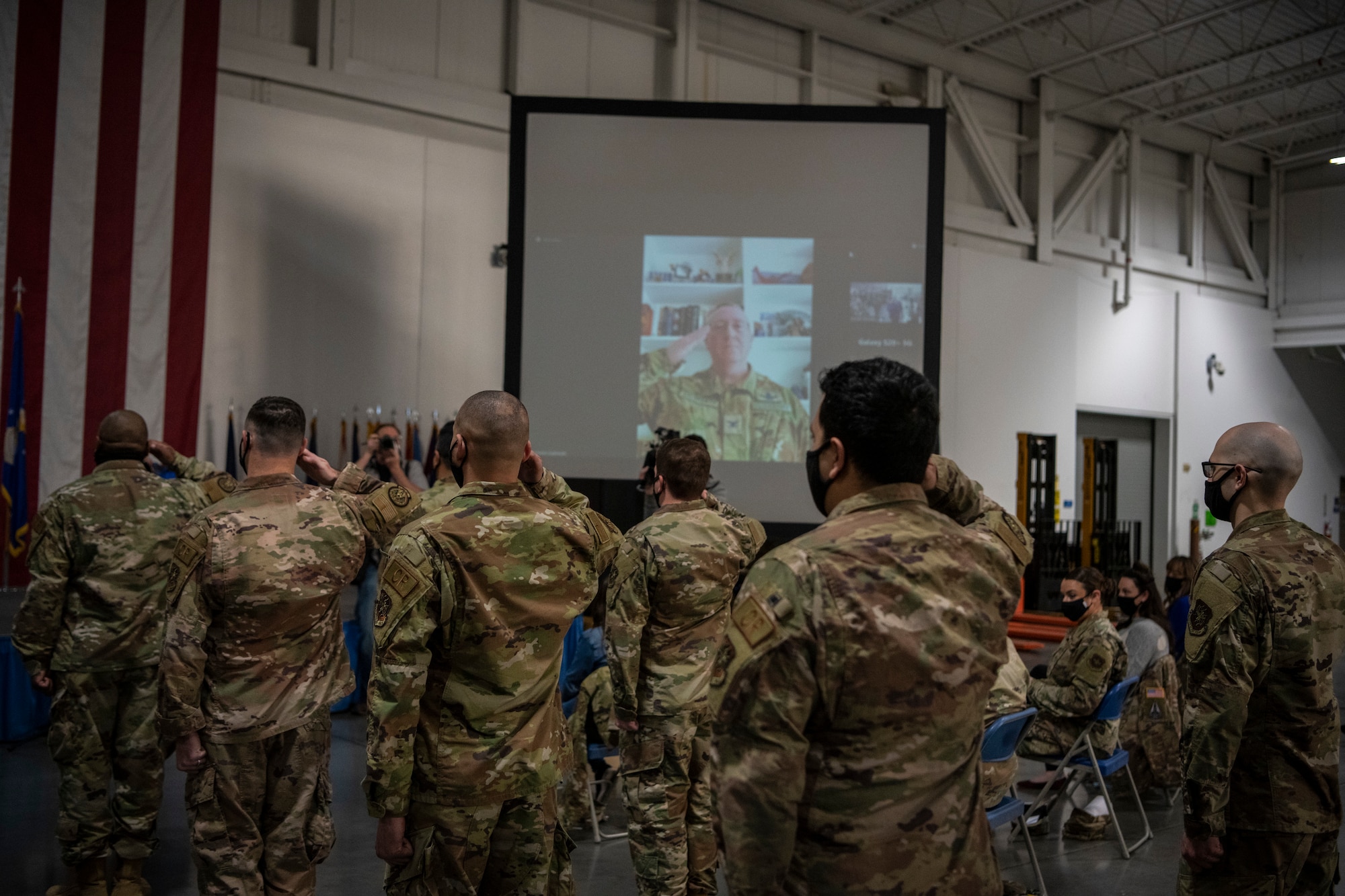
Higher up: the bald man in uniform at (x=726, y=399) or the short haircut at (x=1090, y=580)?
the bald man in uniform at (x=726, y=399)

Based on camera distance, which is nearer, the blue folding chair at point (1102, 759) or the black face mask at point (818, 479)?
the black face mask at point (818, 479)

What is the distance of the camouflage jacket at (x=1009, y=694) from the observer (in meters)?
3.39

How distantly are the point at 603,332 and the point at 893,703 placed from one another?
23.6 ft

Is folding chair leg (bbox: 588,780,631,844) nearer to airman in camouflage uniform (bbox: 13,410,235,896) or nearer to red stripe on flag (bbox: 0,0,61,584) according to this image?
airman in camouflage uniform (bbox: 13,410,235,896)

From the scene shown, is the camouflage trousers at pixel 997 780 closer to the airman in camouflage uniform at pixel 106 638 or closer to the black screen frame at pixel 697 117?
the airman in camouflage uniform at pixel 106 638

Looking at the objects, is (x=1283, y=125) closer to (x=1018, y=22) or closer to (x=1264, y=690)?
(x=1018, y=22)

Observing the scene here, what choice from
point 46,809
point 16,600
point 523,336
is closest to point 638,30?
point 523,336

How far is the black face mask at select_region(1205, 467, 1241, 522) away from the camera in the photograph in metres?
2.60

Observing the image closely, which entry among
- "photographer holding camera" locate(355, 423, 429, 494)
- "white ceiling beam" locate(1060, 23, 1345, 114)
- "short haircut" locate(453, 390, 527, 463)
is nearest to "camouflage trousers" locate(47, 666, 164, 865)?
"photographer holding camera" locate(355, 423, 429, 494)

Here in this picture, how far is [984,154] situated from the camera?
42.0ft

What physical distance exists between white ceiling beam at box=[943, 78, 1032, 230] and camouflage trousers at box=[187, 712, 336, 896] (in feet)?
37.7

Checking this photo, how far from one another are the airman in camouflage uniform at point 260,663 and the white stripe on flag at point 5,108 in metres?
4.68

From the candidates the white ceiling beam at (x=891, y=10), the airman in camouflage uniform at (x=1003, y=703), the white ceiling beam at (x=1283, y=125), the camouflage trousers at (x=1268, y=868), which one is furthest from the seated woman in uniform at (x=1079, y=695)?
the white ceiling beam at (x=1283, y=125)

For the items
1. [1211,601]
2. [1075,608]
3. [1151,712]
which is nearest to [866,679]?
[1211,601]
